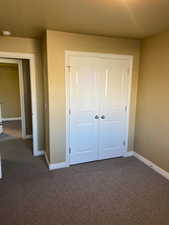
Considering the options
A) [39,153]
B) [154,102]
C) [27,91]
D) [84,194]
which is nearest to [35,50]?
[27,91]

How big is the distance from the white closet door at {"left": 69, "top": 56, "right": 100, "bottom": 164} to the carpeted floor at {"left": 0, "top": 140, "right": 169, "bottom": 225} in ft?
0.93

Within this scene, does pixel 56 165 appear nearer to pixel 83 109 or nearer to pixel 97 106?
pixel 83 109

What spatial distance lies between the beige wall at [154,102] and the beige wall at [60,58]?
0.35 metres

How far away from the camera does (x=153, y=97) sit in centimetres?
298

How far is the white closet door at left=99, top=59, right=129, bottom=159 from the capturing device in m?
3.11

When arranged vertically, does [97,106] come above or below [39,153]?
above

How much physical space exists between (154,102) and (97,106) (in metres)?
1.04

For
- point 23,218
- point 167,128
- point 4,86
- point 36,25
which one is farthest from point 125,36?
point 4,86

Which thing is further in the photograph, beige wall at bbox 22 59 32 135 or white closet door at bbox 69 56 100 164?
beige wall at bbox 22 59 32 135

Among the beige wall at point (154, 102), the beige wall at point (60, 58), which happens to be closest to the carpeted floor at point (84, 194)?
the beige wall at point (154, 102)

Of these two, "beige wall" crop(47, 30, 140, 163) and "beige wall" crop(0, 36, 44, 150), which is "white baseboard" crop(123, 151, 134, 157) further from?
"beige wall" crop(0, 36, 44, 150)

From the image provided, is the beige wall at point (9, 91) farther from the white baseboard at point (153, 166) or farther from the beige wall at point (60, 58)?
the white baseboard at point (153, 166)

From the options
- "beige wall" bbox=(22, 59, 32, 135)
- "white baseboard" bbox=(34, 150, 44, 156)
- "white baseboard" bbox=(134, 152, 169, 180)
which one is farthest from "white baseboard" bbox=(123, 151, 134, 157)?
"beige wall" bbox=(22, 59, 32, 135)

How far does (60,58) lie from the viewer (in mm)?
2758
